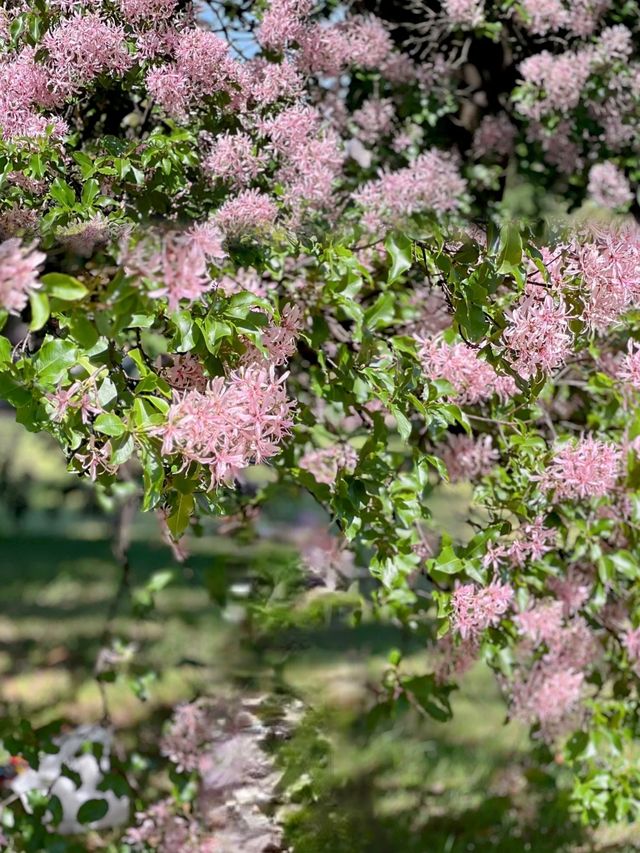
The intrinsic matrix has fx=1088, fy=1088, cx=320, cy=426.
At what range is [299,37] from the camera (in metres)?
2.31

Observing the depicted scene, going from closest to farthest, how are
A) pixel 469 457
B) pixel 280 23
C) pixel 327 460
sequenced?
1. pixel 280 23
2. pixel 327 460
3. pixel 469 457

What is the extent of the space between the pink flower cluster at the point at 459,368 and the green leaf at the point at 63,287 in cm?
82

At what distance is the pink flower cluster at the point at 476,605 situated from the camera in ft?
6.49

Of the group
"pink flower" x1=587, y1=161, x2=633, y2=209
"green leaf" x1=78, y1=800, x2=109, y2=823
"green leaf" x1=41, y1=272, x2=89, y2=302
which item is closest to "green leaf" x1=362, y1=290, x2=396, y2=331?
"green leaf" x1=41, y1=272, x2=89, y2=302

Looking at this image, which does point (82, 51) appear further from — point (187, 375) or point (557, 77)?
point (557, 77)

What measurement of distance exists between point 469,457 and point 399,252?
76cm

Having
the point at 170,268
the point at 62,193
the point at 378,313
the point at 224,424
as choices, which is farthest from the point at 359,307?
the point at 170,268

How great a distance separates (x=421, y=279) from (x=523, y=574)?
0.69 metres

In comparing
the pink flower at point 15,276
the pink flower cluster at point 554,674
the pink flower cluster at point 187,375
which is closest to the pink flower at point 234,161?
the pink flower cluster at point 187,375

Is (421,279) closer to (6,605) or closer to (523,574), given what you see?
(523,574)

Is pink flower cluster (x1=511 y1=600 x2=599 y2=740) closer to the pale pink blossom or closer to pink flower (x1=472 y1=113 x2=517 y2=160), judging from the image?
the pale pink blossom

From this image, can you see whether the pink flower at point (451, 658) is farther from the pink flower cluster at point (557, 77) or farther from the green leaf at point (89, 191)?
the pink flower cluster at point (557, 77)

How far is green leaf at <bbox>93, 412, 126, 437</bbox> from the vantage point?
57.6 inches

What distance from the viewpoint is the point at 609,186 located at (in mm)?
3404
